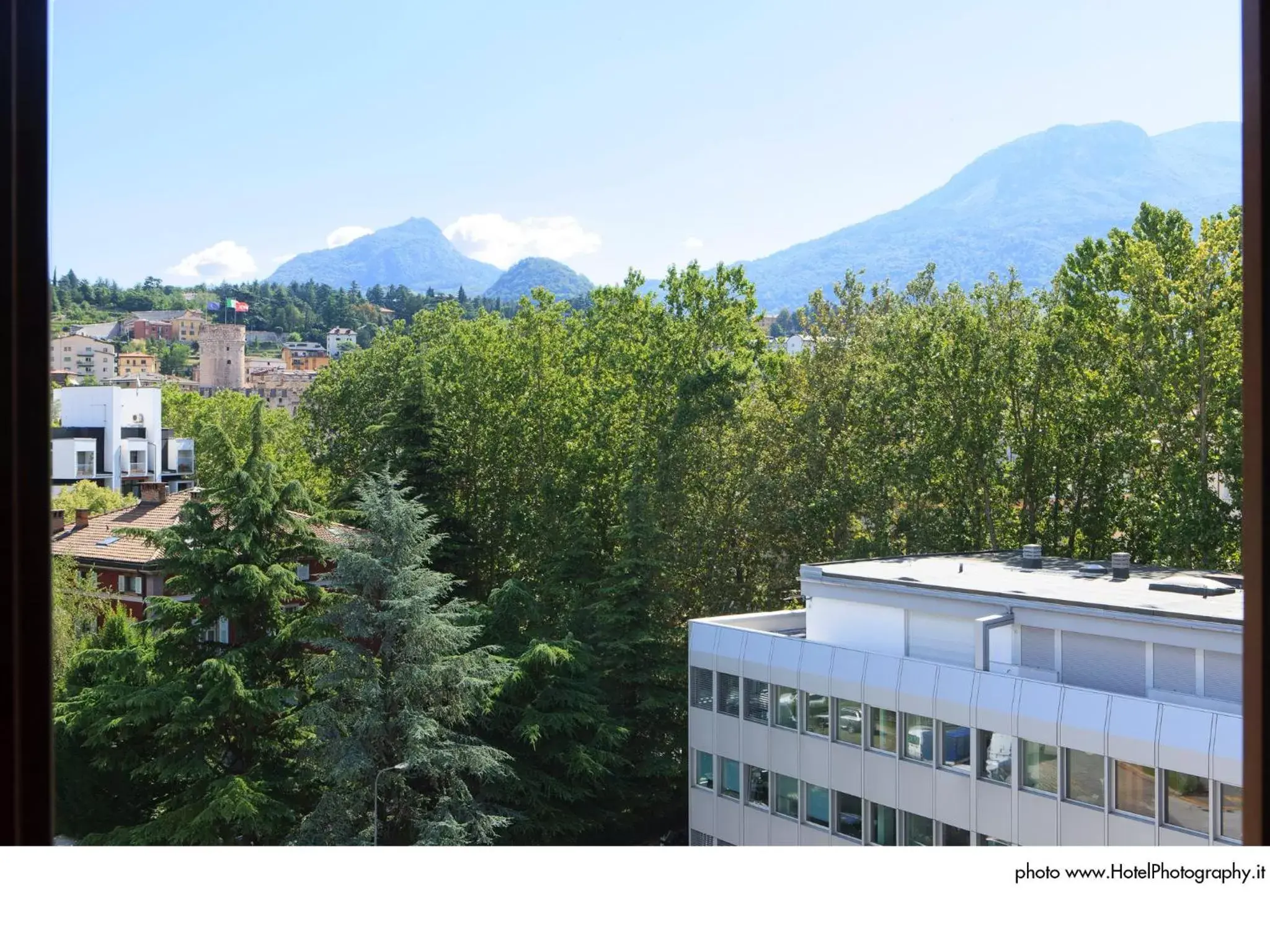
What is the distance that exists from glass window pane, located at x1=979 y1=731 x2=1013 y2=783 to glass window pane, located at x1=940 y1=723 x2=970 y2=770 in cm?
14

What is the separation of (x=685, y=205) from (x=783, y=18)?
40.9 ft

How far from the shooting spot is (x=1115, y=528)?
624 inches

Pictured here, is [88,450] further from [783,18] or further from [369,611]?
[783,18]

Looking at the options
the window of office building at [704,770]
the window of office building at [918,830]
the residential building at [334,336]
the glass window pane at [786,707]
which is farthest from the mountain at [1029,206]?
the window of office building at [918,830]

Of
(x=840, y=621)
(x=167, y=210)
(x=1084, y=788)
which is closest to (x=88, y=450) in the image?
(x=840, y=621)

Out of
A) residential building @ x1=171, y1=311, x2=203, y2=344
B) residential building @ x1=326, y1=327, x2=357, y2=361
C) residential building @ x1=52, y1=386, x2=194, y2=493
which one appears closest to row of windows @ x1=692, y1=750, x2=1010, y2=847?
residential building @ x1=52, y1=386, x2=194, y2=493

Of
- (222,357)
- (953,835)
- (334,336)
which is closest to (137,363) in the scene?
(222,357)

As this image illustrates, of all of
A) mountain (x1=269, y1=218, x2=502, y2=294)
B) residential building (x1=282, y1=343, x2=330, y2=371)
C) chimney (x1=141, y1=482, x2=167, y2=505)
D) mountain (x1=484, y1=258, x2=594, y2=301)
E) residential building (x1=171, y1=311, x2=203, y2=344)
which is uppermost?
mountain (x1=269, y1=218, x2=502, y2=294)

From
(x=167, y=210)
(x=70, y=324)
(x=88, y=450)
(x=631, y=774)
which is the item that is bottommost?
(x=631, y=774)

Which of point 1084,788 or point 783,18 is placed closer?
point 1084,788

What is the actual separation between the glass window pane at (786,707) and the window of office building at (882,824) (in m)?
1.19

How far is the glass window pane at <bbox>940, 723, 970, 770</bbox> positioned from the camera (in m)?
10.4

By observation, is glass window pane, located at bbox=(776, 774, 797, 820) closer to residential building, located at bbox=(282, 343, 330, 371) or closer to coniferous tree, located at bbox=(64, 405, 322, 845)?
coniferous tree, located at bbox=(64, 405, 322, 845)

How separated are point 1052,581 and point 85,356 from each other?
42564 mm
